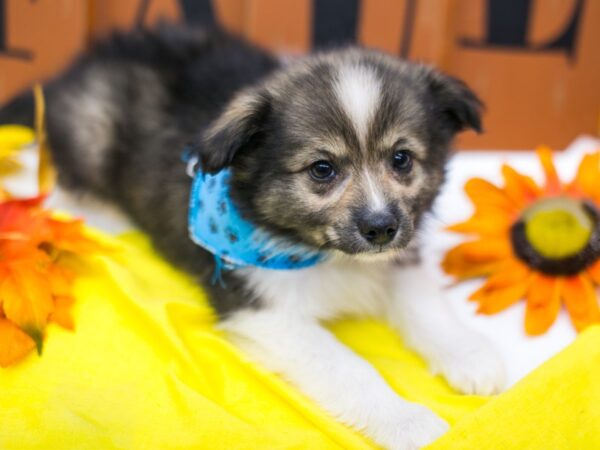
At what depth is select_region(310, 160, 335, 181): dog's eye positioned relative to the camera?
2.30 metres

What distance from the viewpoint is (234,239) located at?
2508 millimetres

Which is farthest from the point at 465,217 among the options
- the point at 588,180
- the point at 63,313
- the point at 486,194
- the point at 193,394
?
the point at 63,313

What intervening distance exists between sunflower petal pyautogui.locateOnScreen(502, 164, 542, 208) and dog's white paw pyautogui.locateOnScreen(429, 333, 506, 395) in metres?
0.65

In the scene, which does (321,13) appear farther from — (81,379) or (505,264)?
(81,379)

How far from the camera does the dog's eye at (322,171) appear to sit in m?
2.30

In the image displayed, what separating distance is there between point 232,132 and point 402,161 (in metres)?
0.57

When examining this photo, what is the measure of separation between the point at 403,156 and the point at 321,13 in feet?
7.20

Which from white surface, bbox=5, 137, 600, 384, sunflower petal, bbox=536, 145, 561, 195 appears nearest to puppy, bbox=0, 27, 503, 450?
white surface, bbox=5, 137, 600, 384

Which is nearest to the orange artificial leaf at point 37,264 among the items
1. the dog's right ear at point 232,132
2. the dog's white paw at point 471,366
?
the dog's right ear at point 232,132

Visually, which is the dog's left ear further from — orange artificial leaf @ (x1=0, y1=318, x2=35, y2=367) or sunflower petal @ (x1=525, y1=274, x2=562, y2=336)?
orange artificial leaf @ (x1=0, y1=318, x2=35, y2=367)

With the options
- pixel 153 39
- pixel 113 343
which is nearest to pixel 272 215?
pixel 113 343

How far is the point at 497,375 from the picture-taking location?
7.55ft

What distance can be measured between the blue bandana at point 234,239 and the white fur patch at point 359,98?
1.56 ft

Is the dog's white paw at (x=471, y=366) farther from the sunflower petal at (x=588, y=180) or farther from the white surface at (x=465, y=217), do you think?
the sunflower petal at (x=588, y=180)
